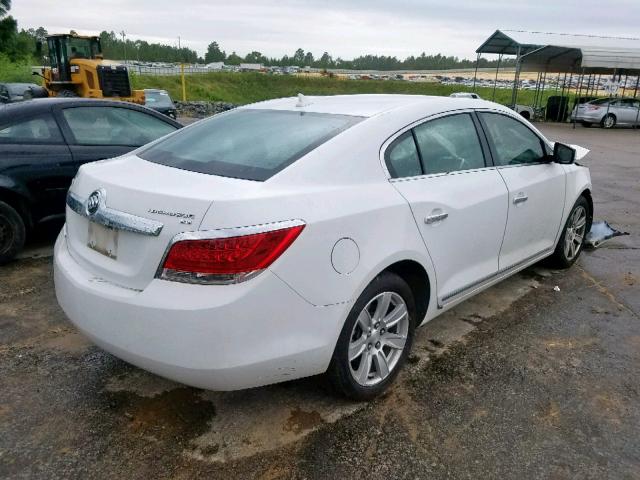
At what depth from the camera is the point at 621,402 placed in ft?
9.58

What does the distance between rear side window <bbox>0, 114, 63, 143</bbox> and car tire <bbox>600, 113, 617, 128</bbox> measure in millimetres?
25213

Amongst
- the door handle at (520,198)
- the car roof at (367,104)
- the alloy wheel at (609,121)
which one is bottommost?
the alloy wheel at (609,121)

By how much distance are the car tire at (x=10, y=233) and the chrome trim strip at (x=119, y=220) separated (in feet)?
8.40

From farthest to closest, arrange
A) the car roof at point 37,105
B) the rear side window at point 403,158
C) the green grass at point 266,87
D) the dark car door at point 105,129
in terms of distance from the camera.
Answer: the green grass at point 266,87 < the dark car door at point 105,129 < the car roof at point 37,105 < the rear side window at point 403,158

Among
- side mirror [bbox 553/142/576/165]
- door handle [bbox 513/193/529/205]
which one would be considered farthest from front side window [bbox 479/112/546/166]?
door handle [bbox 513/193/529/205]

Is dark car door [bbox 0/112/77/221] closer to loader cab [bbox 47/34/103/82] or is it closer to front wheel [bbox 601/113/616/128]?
loader cab [bbox 47/34/103/82]

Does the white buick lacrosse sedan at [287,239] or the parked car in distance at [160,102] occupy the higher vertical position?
the white buick lacrosse sedan at [287,239]

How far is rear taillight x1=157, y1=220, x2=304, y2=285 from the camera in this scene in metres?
2.17

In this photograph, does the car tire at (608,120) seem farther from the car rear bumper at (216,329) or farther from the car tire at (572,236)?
the car rear bumper at (216,329)

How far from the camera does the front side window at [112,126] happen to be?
17.1ft

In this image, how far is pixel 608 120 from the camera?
24.8 metres

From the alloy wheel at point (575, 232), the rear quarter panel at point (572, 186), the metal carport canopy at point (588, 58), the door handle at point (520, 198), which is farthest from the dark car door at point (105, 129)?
the metal carport canopy at point (588, 58)

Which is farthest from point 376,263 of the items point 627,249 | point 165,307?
point 627,249

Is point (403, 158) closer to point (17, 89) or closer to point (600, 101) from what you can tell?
point (17, 89)
